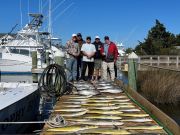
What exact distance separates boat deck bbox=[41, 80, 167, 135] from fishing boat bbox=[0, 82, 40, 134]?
2.75ft

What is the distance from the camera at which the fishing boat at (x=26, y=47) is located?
Result: 76.4 feet

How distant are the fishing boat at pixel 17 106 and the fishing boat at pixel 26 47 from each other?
38.9 ft

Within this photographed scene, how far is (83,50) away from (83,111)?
5.64m

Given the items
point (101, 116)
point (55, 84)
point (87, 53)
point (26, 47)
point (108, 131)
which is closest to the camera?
point (108, 131)

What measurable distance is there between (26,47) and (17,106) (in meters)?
17.4

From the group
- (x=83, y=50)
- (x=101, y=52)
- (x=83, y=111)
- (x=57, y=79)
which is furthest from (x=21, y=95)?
(x=101, y=52)

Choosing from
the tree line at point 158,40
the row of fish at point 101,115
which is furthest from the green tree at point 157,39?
the row of fish at point 101,115

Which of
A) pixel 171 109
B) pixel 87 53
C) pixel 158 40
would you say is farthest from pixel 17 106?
pixel 158 40

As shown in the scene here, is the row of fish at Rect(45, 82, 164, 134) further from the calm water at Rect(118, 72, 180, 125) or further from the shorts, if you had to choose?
the calm water at Rect(118, 72, 180, 125)

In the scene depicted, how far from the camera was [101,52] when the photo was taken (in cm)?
1369

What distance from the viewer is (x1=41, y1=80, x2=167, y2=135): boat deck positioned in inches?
240

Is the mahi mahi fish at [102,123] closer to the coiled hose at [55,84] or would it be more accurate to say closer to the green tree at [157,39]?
the coiled hose at [55,84]

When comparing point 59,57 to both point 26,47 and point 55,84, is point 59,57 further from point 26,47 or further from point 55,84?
point 26,47

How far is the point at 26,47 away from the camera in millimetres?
25422
